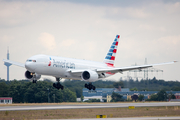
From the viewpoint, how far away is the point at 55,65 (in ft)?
182

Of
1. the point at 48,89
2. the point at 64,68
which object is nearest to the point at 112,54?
the point at 64,68

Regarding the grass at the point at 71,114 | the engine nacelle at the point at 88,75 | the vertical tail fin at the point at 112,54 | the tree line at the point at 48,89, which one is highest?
the vertical tail fin at the point at 112,54

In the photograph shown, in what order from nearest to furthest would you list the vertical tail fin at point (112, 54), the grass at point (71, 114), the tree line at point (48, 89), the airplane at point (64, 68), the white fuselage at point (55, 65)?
the grass at point (71, 114) < the white fuselage at point (55, 65) < the airplane at point (64, 68) < the vertical tail fin at point (112, 54) < the tree line at point (48, 89)

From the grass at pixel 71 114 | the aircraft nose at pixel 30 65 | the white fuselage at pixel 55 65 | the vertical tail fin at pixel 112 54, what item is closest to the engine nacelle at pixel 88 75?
the white fuselage at pixel 55 65

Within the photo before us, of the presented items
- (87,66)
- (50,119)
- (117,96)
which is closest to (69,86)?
(117,96)

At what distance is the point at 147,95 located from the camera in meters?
100

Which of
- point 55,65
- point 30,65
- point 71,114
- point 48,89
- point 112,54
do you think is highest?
point 112,54

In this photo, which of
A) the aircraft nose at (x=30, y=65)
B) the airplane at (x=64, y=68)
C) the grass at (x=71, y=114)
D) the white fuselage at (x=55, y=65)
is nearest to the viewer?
the grass at (x=71, y=114)

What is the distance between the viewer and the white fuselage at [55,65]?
5338 cm

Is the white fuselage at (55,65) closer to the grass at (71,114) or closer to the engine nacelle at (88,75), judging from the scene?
the engine nacelle at (88,75)

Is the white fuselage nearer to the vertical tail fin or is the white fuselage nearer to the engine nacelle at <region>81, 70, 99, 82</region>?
the engine nacelle at <region>81, 70, 99, 82</region>

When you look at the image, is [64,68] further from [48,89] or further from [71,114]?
[48,89]

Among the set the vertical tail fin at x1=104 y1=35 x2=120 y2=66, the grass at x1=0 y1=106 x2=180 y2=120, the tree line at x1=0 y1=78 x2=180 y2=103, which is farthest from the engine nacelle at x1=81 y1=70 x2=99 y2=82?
the tree line at x1=0 y1=78 x2=180 y2=103

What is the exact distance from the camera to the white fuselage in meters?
53.4
